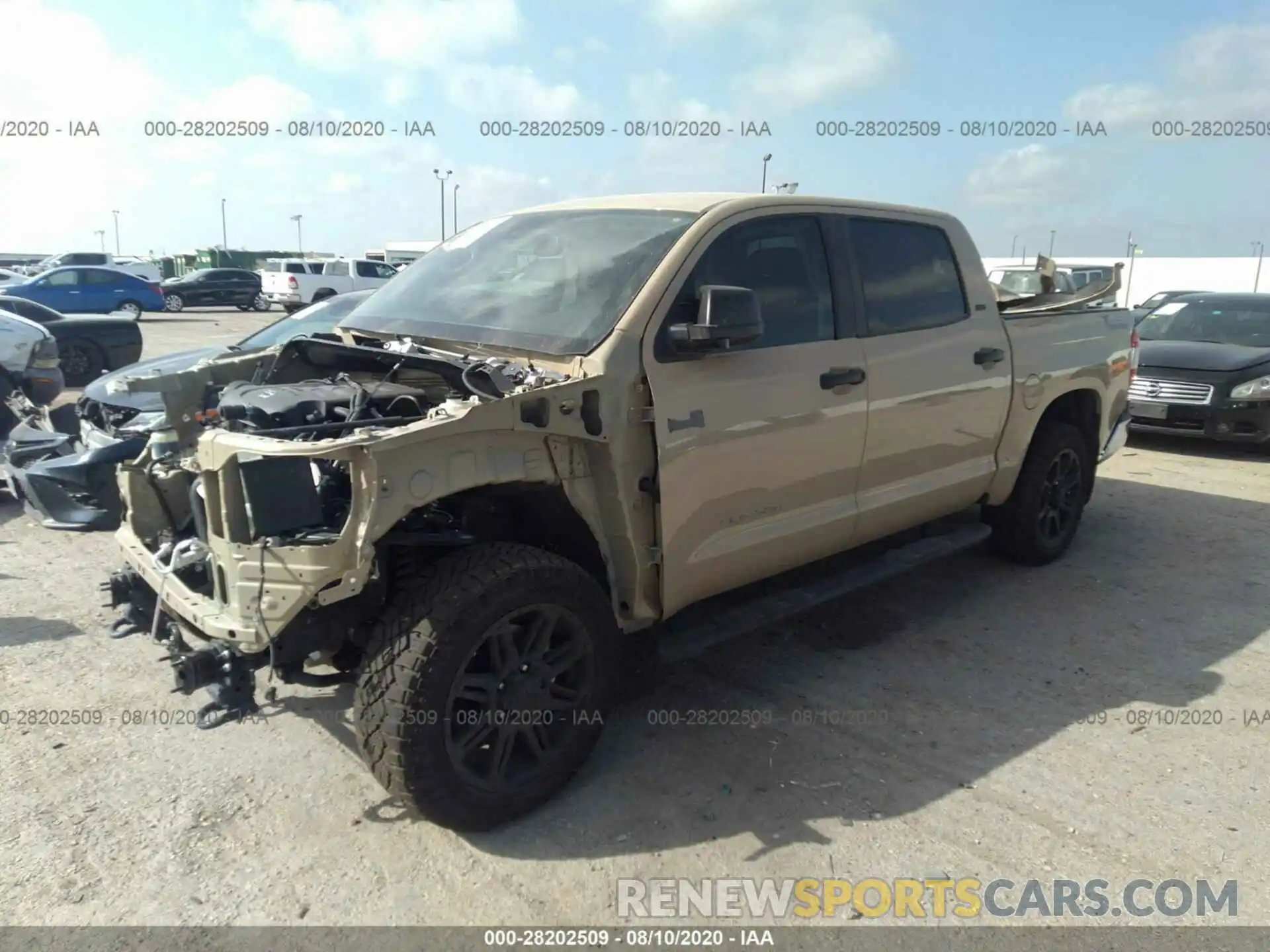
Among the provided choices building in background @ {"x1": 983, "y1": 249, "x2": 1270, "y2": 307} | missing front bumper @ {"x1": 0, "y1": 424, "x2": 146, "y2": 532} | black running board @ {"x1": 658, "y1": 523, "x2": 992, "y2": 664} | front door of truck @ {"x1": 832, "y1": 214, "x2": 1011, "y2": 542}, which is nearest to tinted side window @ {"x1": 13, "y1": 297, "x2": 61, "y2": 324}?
missing front bumper @ {"x1": 0, "y1": 424, "x2": 146, "y2": 532}

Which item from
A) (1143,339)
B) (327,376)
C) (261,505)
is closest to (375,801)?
(261,505)

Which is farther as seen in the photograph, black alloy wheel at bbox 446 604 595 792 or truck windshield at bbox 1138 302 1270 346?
truck windshield at bbox 1138 302 1270 346

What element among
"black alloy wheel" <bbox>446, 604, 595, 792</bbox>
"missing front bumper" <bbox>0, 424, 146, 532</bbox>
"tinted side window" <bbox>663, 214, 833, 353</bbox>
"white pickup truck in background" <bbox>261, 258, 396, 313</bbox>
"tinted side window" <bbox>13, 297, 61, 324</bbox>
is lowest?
"black alloy wheel" <bbox>446, 604, 595, 792</bbox>

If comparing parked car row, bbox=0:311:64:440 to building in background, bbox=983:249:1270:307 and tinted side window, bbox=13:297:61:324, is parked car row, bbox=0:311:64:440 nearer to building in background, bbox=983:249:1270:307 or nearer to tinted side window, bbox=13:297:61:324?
tinted side window, bbox=13:297:61:324

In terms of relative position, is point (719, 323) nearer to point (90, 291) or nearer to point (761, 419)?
point (761, 419)

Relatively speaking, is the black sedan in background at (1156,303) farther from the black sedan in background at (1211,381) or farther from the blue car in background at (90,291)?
the blue car in background at (90,291)

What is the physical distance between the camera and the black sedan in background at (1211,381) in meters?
8.91

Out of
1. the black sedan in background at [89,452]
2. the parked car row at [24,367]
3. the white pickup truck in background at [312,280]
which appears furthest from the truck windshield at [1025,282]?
the white pickup truck in background at [312,280]

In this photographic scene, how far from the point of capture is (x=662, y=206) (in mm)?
3836

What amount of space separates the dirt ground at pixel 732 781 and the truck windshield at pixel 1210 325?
6.08m

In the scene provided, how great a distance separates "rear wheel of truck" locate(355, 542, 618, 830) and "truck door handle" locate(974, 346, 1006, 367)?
249cm

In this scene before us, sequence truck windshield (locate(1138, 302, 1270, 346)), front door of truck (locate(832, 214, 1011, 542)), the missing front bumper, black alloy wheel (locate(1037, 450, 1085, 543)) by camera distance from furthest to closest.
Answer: truck windshield (locate(1138, 302, 1270, 346)) < black alloy wheel (locate(1037, 450, 1085, 543)) < the missing front bumper < front door of truck (locate(832, 214, 1011, 542))

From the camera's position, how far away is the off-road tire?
5352 millimetres

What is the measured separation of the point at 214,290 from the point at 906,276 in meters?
31.5
